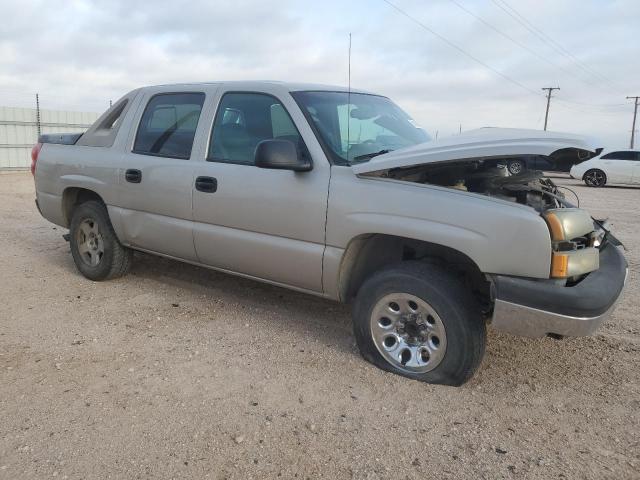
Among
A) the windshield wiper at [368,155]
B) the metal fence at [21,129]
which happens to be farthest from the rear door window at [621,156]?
the metal fence at [21,129]

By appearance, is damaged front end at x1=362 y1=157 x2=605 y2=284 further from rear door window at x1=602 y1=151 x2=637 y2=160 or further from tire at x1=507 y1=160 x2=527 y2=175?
rear door window at x1=602 y1=151 x2=637 y2=160

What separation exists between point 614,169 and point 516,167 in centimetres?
1864

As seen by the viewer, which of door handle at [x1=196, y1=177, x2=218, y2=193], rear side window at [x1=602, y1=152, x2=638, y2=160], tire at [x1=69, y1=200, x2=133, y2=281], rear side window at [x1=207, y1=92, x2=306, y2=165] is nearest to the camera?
rear side window at [x1=207, y1=92, x2=306, y2=165]

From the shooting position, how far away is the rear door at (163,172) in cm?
431

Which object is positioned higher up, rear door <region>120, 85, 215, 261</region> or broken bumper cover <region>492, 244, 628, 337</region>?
rear door <region>120, 85, 215, 261</region>

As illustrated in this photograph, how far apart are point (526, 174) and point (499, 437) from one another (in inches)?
65.7

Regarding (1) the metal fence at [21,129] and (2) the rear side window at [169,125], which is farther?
(1) the metal fence at [21,129]

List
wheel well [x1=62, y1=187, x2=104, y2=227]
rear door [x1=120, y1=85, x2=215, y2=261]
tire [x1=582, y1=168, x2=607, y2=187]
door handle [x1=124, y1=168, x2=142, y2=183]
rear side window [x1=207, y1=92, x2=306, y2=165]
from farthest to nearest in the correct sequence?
1. tire [x1=582, y1=168, x2=607, y2=187]
2. wheel well [x1=62, y1=187, x2=104, y2=227]
3. door handle [x1=124, y1=168, x2=142, y2=183]
4. rear door [x1=120, y1=85, x2=215, y2=261]
5. rear side window [x1=207, y1=92, x2=306, y2=165]

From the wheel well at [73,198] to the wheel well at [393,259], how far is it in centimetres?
292

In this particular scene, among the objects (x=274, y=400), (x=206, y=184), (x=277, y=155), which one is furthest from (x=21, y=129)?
(x=274, y=400)

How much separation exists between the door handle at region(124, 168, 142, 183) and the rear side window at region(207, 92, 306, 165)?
80 centimetres

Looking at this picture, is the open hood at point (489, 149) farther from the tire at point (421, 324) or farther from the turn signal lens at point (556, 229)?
the tire at point (421, 324)

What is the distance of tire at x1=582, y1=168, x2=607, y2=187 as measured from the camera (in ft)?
65.7

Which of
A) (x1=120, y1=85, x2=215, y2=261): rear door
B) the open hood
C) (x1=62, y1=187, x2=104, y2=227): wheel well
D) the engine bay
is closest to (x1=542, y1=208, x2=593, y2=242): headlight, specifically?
the engine bay
